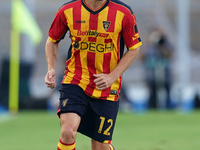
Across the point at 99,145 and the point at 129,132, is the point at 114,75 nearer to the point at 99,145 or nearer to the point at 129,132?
the point at 99,145

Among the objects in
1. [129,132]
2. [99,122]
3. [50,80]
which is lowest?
[129,132]

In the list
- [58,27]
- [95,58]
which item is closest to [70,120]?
[95,58]

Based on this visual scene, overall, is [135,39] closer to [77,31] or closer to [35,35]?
[77,31]

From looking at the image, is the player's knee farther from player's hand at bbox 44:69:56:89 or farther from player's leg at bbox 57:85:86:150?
player's hand at bbox 44:69:56:89

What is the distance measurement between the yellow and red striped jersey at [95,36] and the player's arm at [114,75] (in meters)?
0.08

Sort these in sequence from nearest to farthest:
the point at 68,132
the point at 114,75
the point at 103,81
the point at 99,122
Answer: the point at 68,132 < the point at 103,81 < the point at 114,75 < the point at 99,122

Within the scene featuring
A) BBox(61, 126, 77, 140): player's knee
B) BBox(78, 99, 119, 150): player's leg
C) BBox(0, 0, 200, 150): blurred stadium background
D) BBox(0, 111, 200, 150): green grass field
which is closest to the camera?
BBox(61, 126, 77, 140): player's knee

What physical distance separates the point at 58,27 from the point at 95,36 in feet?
1.39

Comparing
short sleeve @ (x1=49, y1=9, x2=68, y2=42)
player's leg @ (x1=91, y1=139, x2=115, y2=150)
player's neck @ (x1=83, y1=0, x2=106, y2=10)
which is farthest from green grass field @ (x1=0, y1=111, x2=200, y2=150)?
player's neck @ (x1=83, y1=0, x2=106, y2=10)

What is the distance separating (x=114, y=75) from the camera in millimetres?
4734

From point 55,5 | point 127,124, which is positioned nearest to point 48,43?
point 127,124

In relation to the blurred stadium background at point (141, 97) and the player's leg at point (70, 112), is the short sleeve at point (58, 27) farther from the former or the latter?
the blurred stadium background at point (141, 97)

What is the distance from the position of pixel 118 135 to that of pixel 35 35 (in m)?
5.57

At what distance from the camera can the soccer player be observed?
4762 millimetres
